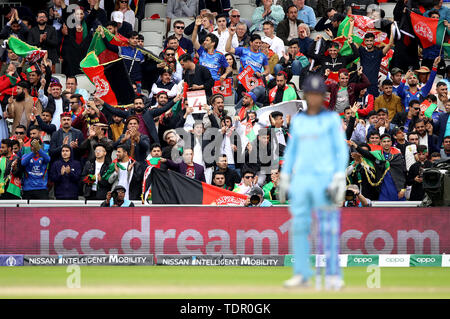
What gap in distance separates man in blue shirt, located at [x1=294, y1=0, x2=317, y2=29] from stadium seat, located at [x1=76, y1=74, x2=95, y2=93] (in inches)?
265

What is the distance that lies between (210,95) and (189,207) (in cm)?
437

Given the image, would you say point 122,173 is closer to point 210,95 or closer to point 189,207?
point 189,207

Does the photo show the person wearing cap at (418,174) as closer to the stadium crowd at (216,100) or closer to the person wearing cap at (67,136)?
the stadium crowd at (216,100)

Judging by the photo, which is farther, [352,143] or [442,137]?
[442,137]

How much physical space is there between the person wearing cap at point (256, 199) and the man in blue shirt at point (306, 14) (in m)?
7.64

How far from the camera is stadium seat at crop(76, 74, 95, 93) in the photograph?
25558 millimetres

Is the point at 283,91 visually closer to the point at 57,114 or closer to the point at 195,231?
the point at 195,231

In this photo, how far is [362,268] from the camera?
63.2 ft

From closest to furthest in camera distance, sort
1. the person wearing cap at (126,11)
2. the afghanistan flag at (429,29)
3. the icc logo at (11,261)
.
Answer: the icc logo at (11,261) → the afghanistan flag at (429,29) → the person wearing cap at (126,11)

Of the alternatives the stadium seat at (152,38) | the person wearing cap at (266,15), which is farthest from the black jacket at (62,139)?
the person wearing cap at (266,15)

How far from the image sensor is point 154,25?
2697 centimetres

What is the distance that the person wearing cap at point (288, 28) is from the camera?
25.4m

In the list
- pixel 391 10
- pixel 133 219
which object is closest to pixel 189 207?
pixel 133 219

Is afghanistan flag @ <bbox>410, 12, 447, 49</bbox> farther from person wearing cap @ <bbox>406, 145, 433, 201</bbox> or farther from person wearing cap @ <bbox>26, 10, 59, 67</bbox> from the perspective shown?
person wearing cap @ <bbox>26, 10, 59, 67</bbox>
